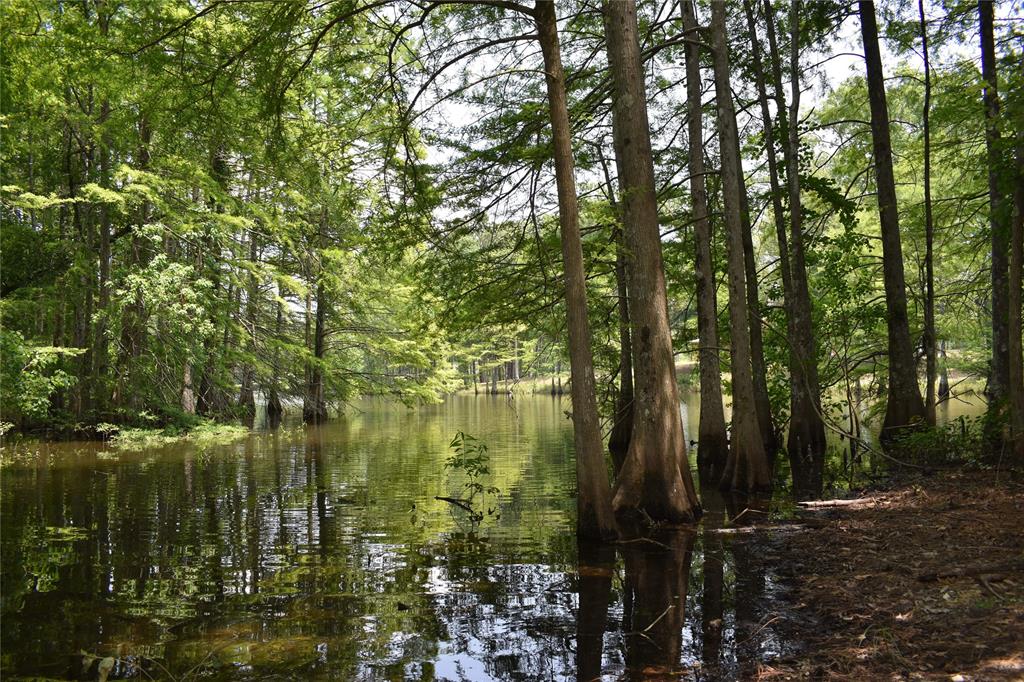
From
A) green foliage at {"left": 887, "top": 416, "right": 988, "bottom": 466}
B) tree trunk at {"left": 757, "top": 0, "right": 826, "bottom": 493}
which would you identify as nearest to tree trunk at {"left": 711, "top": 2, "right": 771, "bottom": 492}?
green foliage at {"left": 887, "top": 416, "right": 988, "bottom": 466}

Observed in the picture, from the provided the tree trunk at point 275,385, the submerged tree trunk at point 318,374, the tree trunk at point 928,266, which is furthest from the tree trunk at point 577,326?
the submerged tree trunk at point 318,374

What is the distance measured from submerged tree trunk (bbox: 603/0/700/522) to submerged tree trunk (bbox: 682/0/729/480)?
301 centimetres

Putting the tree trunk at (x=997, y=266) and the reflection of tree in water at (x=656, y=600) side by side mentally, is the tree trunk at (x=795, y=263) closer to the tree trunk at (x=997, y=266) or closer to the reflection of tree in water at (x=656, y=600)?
the tree trunk at (x=997, y=266)

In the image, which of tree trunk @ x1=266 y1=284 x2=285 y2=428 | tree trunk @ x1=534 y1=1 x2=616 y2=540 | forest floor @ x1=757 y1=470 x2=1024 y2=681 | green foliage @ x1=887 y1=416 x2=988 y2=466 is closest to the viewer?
forest floor @ x1=757 y1=470 x2=1024 y2=681

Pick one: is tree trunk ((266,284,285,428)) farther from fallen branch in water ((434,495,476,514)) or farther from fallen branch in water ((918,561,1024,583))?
fallen branch in water ((918,561,1024,583))

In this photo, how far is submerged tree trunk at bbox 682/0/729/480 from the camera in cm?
1185

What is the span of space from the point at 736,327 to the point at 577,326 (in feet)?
14.3

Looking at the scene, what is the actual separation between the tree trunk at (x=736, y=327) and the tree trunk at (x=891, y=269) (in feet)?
10.3

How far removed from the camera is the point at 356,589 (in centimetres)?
629

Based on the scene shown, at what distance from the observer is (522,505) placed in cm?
1045

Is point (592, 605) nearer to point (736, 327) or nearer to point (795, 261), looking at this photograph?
point (736, 327)

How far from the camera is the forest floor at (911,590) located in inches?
148

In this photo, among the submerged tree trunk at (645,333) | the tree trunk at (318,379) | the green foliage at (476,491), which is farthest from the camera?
the tree trunk at (318,379)

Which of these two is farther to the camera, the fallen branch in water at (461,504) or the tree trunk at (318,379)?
the tree trunk at (318,379)
